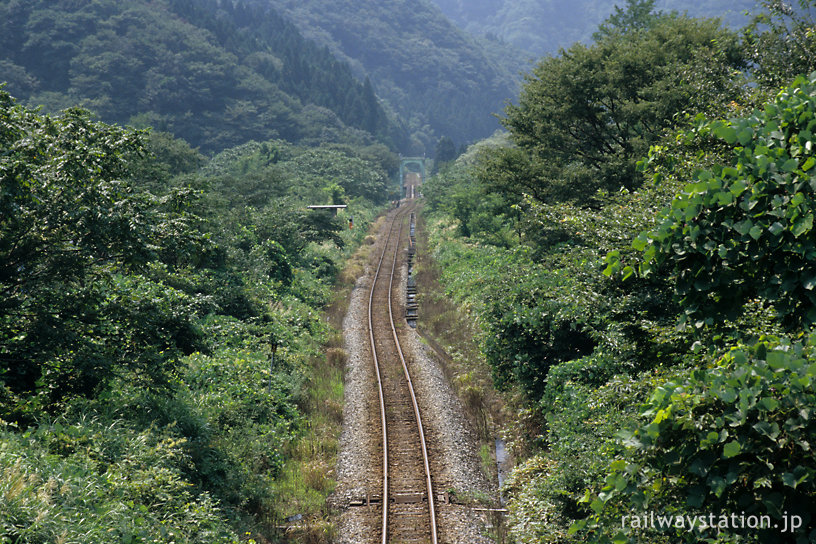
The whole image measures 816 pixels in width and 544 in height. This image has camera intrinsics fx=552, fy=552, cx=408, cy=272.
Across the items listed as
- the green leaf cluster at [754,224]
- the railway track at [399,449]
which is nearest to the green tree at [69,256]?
the railway track at [399,449]

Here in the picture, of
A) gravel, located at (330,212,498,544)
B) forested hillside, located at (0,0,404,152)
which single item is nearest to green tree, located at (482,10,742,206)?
gravel, located at (330,212,498,544)

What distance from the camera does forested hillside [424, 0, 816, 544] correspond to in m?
3.64

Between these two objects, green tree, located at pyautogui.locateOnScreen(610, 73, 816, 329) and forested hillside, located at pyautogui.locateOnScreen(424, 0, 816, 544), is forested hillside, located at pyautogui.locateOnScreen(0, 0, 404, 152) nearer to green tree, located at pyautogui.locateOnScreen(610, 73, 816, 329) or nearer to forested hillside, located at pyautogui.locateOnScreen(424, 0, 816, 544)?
forested hillside, located at pyautogui.locateOnScreen(424, 0, 816, 544)

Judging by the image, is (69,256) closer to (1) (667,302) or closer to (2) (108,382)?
(2) (108,382)

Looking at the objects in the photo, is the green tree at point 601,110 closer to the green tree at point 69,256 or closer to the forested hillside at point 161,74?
the green tree at point 69,256

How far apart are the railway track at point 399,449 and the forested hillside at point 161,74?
65967mm

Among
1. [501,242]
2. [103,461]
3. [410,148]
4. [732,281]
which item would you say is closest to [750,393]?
[732,281]

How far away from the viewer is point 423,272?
1369 inches

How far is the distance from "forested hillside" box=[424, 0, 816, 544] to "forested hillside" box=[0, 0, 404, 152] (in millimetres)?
69320

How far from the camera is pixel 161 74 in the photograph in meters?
89.6

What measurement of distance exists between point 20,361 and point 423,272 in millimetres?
26433

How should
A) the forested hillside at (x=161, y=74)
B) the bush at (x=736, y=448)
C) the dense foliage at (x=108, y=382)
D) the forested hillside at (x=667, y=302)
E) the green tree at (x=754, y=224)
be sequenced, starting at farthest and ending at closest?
the forested hillside at (x=161, y=74)
the dense foliage at (x=108, y=382)
the green tree at (x=754, y=224)
the forested hillside at (x=667, y=302)
the bush at (x=736, y=448)

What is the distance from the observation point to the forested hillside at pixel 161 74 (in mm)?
82438

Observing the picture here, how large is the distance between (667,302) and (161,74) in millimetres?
97999
